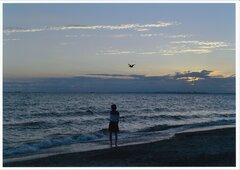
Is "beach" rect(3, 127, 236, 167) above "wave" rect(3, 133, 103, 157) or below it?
above

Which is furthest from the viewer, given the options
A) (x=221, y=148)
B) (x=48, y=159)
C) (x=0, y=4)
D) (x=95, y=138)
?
(x=95, y=138)

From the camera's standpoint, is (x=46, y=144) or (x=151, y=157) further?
(x=46, y=144)

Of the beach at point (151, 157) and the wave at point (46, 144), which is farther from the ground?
the beach at point (151, 157)

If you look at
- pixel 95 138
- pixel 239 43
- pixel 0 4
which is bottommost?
pixel 95 138

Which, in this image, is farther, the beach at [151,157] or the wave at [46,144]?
the wave at [46,144]

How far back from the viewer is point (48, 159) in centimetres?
1433

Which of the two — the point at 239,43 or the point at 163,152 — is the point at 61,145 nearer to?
the point at 163,152

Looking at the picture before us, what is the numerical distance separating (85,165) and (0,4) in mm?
6086

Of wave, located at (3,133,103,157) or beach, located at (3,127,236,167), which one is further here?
wave, located at (3,133,103,157)

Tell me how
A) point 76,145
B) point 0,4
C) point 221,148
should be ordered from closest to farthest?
point 0,4
point 221,148
point 76,145

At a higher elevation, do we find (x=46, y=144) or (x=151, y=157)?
(x=151, y=157)

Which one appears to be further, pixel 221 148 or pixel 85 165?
pixel 221 148

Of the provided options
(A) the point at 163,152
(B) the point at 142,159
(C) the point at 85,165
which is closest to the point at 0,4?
(C) the point at 85,165

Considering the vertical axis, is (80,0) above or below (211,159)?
above
